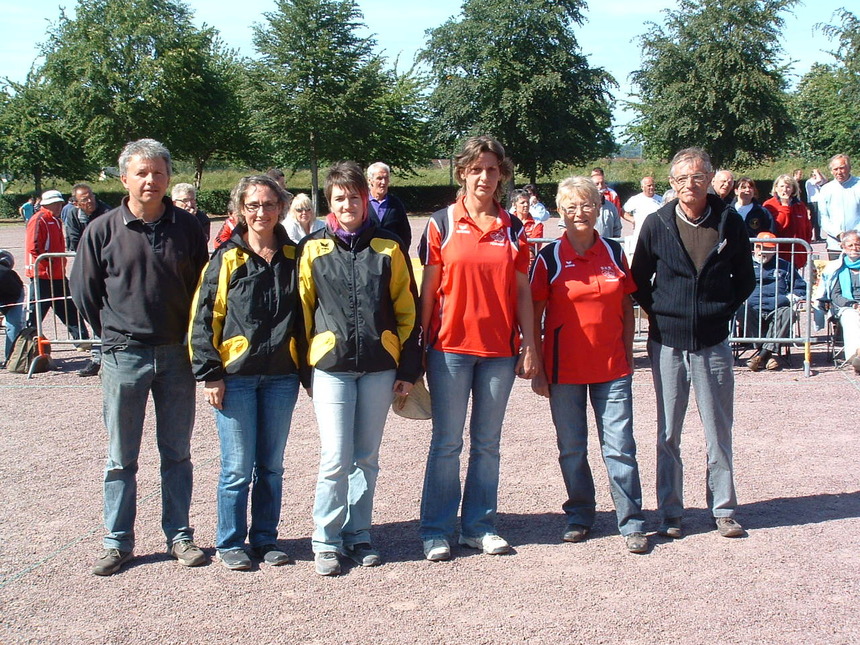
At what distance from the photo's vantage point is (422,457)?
20.0 ft

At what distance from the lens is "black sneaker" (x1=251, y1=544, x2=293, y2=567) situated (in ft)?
14.0

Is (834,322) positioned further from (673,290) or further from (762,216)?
(673,290)

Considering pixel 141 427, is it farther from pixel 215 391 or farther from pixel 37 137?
pixel 37 137

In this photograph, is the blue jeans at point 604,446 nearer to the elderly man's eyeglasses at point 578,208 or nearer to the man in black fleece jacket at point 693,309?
the man in black fleece jacket at point 693,309

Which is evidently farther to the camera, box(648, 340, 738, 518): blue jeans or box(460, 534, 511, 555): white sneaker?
box(648, 340, 738, 518): blue jeans

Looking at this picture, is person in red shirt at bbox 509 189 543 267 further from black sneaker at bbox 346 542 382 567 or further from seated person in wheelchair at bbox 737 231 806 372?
black sneaker at bbox 346 542 382 567

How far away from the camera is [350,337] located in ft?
13.3

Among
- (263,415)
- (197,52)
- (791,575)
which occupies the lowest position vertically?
(791,575)

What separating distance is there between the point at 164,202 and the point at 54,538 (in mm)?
1892

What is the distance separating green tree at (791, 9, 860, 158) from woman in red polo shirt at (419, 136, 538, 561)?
99.3ft

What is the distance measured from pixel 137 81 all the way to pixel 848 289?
4699 cm

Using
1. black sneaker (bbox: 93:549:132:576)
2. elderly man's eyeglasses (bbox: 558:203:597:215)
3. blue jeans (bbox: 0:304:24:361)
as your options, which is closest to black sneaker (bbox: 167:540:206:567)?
black sneaker (bbox: 93:549:132:576)

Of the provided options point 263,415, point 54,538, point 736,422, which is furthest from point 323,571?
point 736,422

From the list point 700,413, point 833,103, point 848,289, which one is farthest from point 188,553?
point 833,103
